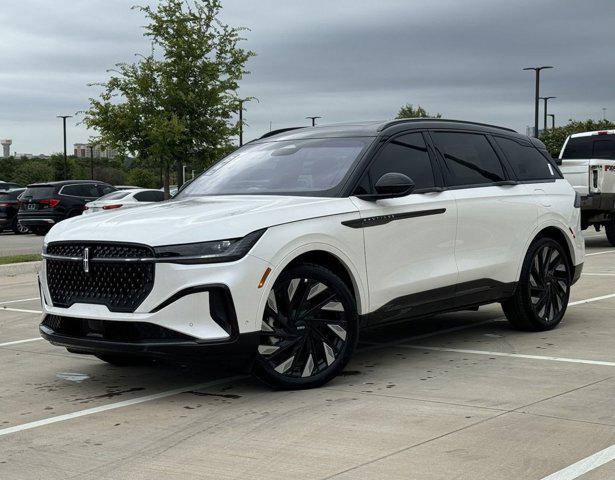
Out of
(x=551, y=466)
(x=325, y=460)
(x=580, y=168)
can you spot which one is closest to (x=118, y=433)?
(x=325, y=460)

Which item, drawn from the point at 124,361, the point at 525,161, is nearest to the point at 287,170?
the point at 124,361

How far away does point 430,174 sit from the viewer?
757 centimetres

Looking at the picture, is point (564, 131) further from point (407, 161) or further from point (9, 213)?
point (407, 161)

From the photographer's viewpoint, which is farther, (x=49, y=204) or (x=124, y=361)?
(x=49, y=204)

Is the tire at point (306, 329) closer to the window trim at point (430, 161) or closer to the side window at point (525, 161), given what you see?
the window trim at point (430, 161)

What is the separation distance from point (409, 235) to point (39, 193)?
2501cm

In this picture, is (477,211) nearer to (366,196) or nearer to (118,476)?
(366,196)

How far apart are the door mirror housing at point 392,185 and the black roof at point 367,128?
1.90ft

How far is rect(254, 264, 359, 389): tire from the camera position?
6.18m

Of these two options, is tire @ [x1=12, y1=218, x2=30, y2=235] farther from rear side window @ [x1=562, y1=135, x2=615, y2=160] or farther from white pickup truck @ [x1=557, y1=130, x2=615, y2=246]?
white pickup truck @ [x1=557, y1=130, x2=615, y2=246]

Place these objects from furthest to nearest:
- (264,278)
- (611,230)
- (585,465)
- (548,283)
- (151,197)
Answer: (611,230), (151,197), (548,283), (264,278), (585,465)

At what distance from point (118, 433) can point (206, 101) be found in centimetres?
2429

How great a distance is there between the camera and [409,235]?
7.11 m

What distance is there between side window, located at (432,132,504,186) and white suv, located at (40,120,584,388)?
14mm
